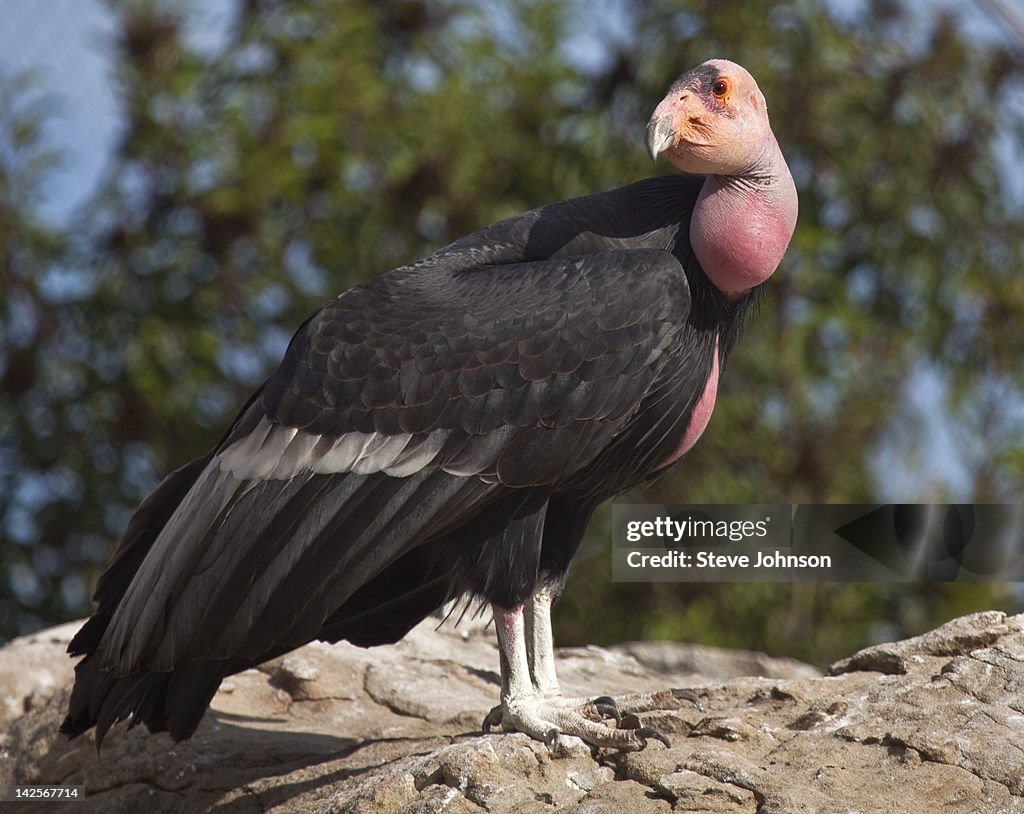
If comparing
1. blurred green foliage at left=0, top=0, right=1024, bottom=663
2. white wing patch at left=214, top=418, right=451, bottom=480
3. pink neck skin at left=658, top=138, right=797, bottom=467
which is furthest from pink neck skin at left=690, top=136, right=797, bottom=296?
blurred green foliage at left=0, top=0, right=1024, bottom=663

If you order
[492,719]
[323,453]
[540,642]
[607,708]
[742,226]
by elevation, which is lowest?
[492,719]

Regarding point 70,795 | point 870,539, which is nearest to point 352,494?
point 70,795

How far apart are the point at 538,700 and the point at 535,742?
6.7 inches

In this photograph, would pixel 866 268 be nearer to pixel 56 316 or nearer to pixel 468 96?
pixel 468 96

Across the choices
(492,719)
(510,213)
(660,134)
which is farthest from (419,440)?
(510,213)

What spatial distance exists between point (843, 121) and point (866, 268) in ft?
3.12

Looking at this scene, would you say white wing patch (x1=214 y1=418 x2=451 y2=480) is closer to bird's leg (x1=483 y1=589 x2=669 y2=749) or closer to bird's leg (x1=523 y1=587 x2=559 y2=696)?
bird's leg (x1=483 y1=589 x2=669 y2=749)

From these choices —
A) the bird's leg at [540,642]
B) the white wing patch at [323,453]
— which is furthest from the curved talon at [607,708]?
the white wing patch at [323,453]

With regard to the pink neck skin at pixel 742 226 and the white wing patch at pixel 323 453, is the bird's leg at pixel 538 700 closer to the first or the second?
the white wing patch at pixel 323 453

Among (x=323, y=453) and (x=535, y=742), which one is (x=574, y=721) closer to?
(x=535, y=742)

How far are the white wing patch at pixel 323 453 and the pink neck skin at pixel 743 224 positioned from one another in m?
1.02

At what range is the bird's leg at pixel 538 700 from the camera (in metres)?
4.80

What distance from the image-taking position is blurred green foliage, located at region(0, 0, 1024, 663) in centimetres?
964

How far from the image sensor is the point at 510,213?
31.9 feet
